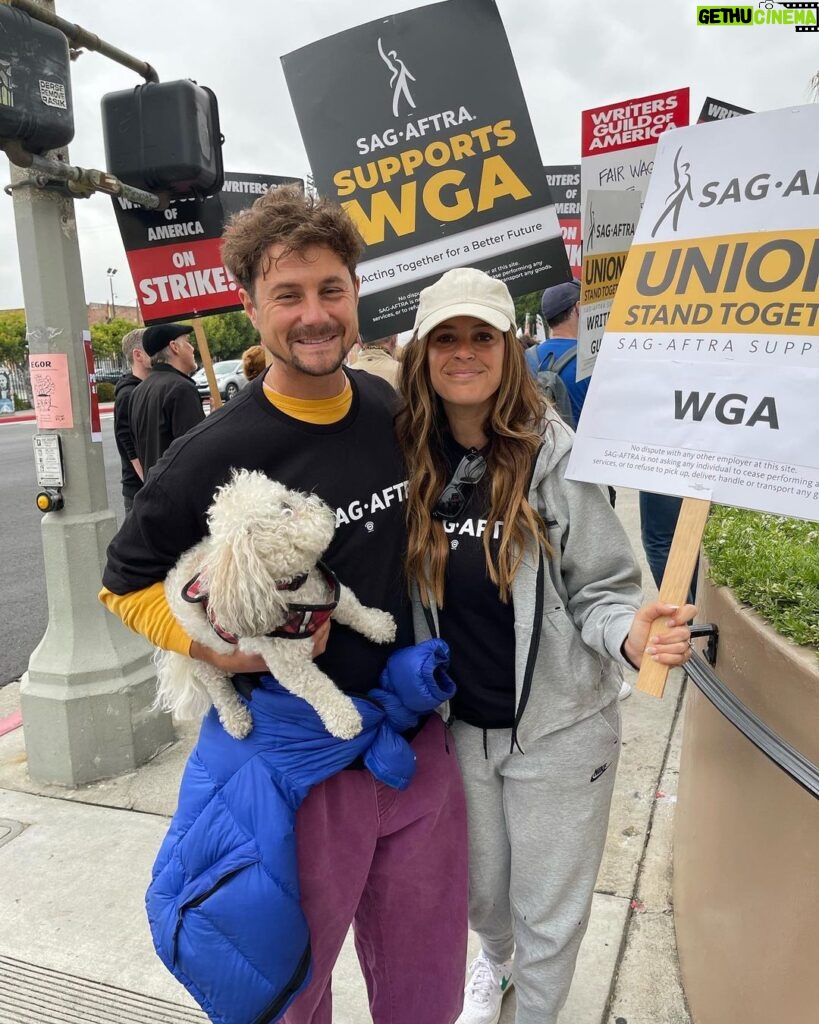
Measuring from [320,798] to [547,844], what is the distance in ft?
2.01

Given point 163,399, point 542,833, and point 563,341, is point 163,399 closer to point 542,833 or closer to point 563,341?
point 563,341

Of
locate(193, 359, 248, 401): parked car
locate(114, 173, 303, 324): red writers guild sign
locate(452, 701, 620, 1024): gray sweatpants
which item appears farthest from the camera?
locate(193, 359, 248, 401): parked car

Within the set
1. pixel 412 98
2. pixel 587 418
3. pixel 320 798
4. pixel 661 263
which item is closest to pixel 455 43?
pixel 412 98

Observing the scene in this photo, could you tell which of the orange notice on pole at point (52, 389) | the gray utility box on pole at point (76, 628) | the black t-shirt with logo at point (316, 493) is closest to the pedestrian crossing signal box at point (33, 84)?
the gray utility box on pole at point (76, 628)

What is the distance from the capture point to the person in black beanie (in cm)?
454

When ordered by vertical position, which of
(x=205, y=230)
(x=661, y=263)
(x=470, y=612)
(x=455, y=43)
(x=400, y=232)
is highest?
(x=455, y=43)

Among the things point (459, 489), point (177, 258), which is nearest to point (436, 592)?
point (459, 489)

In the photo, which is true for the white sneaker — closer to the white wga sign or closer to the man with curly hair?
the man with curly hair

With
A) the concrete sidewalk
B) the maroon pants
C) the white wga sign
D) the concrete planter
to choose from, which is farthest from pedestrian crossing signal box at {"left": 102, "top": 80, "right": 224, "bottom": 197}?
the concrete sidewalk

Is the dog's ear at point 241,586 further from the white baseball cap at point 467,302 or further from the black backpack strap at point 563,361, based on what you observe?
the black backpack strap at point 563,361

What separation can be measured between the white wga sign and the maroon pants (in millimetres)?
896

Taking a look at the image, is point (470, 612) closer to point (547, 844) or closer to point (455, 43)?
point (547, 844)

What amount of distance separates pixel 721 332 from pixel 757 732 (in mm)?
854

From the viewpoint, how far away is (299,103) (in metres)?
2.72
